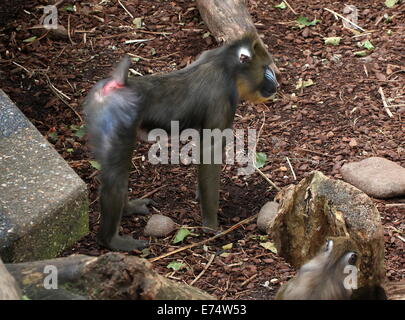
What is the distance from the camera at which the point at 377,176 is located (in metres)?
6.45

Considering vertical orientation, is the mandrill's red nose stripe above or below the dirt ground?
above

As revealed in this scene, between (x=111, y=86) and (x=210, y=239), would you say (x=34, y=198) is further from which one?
(x=210, y=239)

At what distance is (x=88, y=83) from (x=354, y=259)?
13.6ft

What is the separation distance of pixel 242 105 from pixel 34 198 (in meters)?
2.79

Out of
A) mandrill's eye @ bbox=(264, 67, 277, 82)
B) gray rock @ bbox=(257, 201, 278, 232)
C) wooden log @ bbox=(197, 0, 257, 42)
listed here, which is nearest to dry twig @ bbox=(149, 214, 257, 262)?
gray rock @ bbox=(257, 201, 278, 232)

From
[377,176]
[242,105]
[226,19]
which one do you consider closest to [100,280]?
[377,176]

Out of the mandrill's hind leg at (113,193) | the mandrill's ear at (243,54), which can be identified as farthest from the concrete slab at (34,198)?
the mandrill's ear at (243,54)

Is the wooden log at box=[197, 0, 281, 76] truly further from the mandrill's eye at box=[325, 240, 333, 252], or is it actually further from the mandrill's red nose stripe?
the mandrill's eye at box=[325, 240, 333, 252]

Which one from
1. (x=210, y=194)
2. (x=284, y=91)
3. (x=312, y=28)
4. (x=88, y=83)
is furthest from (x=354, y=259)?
(x=312, y=28)

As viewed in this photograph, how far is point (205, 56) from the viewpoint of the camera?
247 inches

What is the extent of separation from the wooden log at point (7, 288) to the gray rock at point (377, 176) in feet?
11.5

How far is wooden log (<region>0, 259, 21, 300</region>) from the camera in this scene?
3547mm

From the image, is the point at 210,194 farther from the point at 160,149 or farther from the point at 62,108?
the point at 62,108

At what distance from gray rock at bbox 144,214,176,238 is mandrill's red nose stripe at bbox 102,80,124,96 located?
3.75ft
